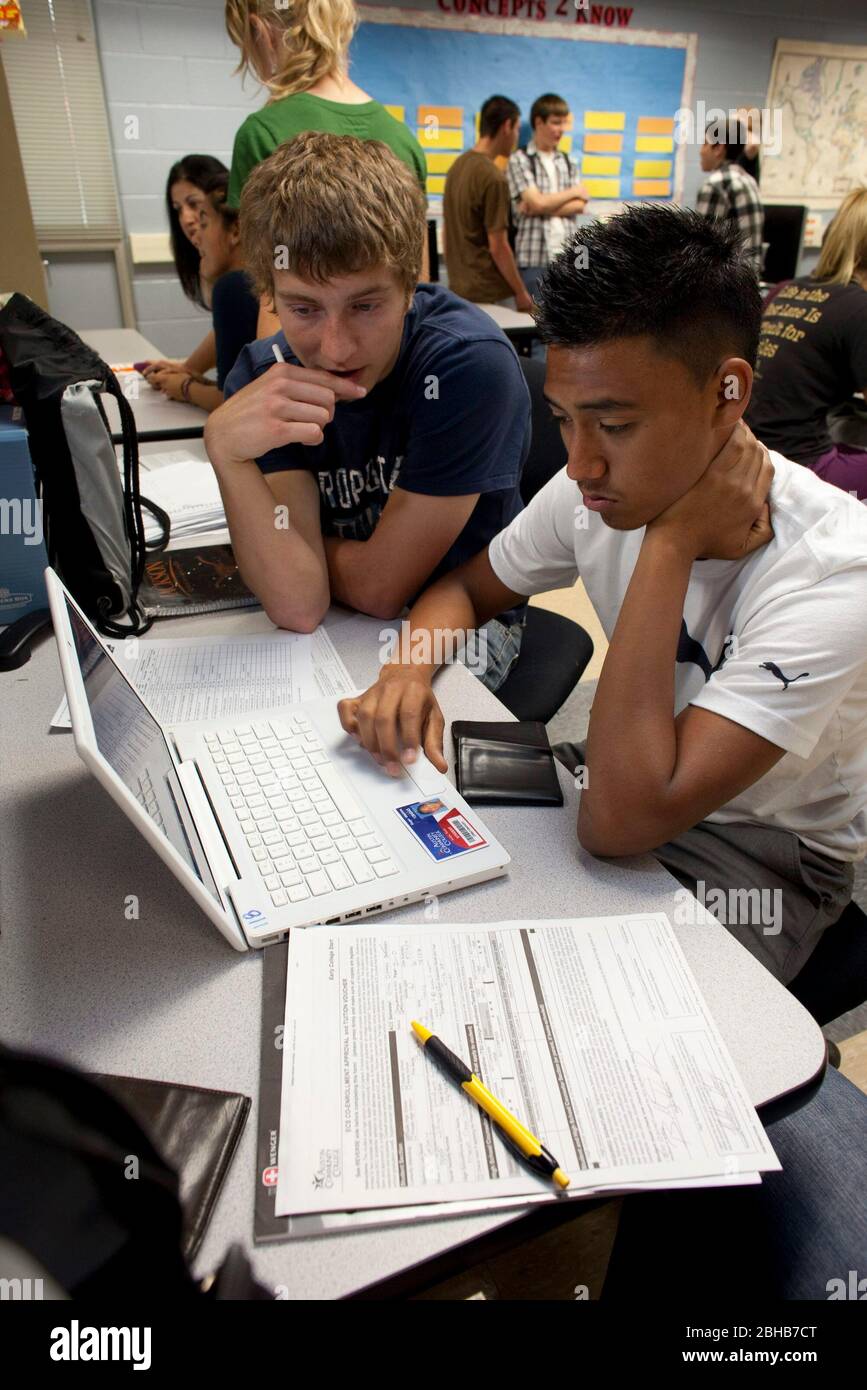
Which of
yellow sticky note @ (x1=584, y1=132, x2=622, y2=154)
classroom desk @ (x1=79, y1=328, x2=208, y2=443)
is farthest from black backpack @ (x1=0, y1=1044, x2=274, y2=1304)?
yellow sticky note @ (x1=584, y1=132, x2=622, y2=154)

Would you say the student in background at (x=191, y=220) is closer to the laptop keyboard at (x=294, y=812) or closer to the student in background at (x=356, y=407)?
the student in background at (x=356, y=407)

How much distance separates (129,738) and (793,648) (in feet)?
2.04

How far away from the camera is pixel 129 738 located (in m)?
0.72

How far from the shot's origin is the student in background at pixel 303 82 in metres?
1.70

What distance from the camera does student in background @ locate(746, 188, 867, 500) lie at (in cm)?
249

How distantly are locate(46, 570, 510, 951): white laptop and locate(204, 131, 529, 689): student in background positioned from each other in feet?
1.20

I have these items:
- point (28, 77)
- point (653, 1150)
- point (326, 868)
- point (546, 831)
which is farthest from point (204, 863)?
point (28, 77)

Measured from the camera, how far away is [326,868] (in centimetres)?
77

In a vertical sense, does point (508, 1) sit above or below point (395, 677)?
above

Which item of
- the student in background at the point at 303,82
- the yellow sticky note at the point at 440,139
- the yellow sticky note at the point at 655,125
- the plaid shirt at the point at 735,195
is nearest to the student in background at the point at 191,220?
the student in background at the point at 303,82

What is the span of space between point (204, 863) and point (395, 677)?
0.34 metres

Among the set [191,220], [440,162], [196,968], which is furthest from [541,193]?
[196,968]

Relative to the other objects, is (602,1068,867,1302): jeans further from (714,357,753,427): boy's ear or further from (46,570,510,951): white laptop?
(714,357,753,427): boy's ear
